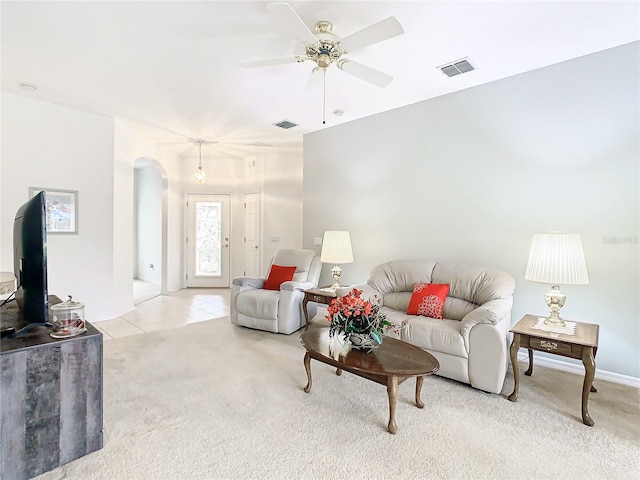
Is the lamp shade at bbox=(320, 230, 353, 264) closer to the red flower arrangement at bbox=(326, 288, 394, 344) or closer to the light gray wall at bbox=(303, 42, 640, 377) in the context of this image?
the light gray wall at bbox=(303, 42, 640, 377)

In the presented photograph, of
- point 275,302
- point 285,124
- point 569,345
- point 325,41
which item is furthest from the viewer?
point 285,124

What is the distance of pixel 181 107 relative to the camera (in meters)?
4.01

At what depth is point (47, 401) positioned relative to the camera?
168 centimetres

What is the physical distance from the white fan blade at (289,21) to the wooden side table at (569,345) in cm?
251

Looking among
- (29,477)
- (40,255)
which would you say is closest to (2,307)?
(40,255)

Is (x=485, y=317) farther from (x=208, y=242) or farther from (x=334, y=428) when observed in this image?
(x=208, y=242)

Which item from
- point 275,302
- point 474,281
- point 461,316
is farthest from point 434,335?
point 275,302

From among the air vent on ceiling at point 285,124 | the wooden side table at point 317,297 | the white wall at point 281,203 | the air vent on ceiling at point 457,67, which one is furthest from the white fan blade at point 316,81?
the white wall at point 281,203

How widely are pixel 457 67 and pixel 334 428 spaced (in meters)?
3.12

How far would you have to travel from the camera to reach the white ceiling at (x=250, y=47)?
2.27 meters

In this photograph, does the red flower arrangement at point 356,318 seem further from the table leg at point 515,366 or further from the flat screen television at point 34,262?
the flat screen television at point 34,262

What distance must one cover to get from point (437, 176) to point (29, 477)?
13.1ft

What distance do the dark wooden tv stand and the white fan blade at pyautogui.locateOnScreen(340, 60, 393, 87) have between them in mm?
2427

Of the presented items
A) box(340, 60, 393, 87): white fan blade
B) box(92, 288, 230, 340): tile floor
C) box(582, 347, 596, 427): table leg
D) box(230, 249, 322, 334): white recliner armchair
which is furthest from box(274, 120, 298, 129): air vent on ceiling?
box(582, 347, 596, 427): table leg
